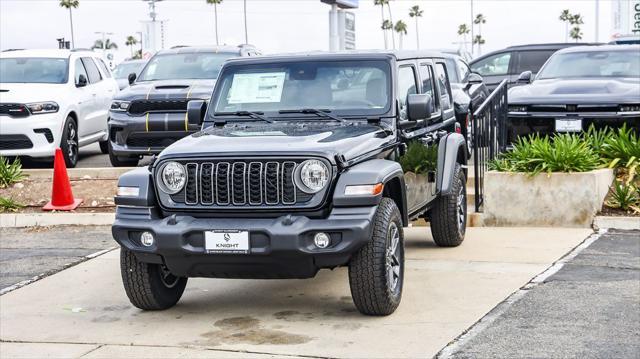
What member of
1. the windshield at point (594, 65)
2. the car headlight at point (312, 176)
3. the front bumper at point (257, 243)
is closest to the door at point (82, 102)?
the windshield at point (594, 65)

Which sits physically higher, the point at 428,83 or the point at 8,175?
the point at 428,83

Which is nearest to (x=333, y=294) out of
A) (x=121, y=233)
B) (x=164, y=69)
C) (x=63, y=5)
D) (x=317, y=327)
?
(x=317, y=327)

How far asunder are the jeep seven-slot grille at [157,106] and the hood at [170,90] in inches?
2.4

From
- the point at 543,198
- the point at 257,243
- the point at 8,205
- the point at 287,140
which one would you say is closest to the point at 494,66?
the point at 543,198

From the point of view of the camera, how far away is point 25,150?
15133mm

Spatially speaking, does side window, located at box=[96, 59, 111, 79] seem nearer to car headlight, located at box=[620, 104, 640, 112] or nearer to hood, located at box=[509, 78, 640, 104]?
hood, located at box=[509, 78, 640, 104]

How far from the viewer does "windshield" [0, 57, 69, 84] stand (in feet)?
53.0

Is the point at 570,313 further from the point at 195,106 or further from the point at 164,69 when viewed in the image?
the point at 164,69

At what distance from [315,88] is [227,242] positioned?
1.86m

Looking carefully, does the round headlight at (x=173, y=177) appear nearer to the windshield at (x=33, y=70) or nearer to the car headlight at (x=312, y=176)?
the car headlight at (x=312, y=176)

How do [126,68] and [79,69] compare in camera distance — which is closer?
[79,69]

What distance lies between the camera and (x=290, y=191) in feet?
22.9

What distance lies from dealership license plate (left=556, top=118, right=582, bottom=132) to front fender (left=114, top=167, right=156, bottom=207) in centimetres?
701

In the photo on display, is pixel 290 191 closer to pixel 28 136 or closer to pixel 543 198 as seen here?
pixel 543 198
